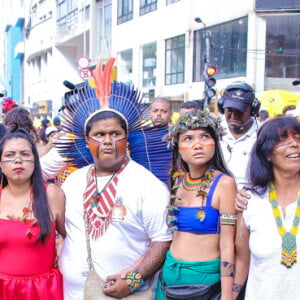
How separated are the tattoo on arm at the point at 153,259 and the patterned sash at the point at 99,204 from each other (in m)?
0.30

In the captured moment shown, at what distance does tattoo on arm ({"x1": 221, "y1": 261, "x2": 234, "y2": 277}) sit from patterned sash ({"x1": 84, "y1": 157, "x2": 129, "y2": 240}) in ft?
2.35

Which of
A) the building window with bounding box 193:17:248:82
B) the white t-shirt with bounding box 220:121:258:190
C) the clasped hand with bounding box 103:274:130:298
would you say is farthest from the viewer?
the building window with bounding box 193:17:248:82

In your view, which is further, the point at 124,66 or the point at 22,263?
the point at 124,66

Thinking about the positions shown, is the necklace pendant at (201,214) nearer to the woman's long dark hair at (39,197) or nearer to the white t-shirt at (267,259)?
the white t-shirt at (267,259)

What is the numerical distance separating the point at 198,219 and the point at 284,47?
52.5ft

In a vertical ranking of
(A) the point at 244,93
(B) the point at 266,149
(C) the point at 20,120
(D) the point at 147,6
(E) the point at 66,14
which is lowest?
(B) the point at 266,149

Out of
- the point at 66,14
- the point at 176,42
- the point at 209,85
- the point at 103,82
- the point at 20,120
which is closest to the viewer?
the point at 103,82

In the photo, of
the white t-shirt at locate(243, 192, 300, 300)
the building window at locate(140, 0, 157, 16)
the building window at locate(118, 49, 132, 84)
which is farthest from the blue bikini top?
the building window at locate(118, 49, 132, 84)

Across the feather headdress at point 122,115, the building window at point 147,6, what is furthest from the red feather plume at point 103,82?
the building window at point 147,6

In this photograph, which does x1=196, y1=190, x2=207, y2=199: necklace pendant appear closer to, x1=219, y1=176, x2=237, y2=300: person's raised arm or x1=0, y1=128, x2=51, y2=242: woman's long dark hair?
x1=219, y1=176, x2=237, y2=300: person's raised arm

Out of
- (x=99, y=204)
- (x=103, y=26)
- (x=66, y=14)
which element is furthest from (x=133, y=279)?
(x=66, y=14)

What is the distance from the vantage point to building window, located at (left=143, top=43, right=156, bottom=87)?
22392 mm

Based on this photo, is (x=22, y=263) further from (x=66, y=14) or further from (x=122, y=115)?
(x=66, y=14)

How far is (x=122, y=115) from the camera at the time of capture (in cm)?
304
